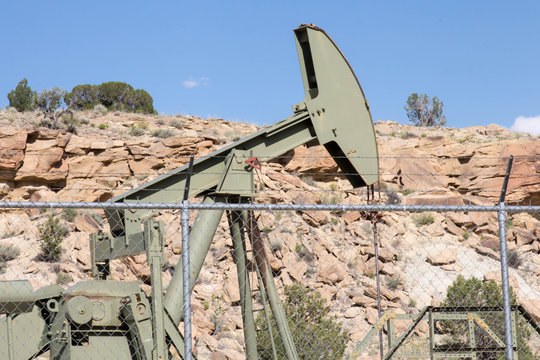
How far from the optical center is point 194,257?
795 centimetres

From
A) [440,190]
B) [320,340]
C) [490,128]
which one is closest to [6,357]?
[320,340]

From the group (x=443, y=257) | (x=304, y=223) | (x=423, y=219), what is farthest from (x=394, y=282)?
(x=423, y=219)

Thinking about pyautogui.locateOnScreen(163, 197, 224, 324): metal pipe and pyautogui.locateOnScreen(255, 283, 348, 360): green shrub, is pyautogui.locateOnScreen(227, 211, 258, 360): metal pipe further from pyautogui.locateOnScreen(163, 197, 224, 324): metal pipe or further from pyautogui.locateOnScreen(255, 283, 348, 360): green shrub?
pyautogui.locateOnScreen(255, 283, 348, 360): green shrub

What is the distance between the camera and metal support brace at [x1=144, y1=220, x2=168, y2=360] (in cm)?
699

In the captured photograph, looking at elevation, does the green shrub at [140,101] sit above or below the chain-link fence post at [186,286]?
above

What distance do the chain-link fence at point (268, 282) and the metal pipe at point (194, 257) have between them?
0.6 inches

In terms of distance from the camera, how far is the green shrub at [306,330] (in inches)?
539

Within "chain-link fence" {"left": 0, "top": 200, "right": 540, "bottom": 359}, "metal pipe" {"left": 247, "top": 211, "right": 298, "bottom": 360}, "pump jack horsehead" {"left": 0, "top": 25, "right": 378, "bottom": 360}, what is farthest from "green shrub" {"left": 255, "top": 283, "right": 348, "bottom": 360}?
"pump jack horsehead" {"left": 0, "top": 25, "right": 378, "bottom": 360}

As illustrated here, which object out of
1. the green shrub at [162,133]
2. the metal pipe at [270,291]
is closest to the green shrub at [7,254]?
the green shrub at [162,133]

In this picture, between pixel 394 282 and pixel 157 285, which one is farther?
pixel 394 282

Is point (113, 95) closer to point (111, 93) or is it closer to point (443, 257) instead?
point (111, 93)

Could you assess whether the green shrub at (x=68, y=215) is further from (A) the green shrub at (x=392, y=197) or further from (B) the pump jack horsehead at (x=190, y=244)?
(B) the pump jack horsehead at (x=190, y=244)

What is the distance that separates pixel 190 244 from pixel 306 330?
23.8 ft

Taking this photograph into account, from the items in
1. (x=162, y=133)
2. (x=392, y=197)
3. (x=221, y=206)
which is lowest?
(x=392, y=197)
